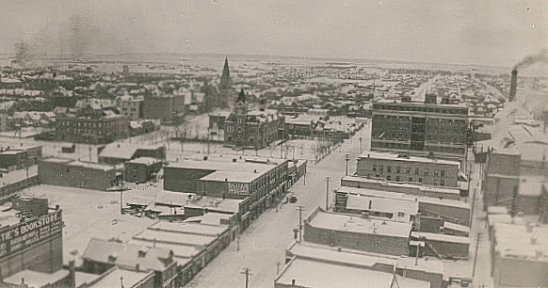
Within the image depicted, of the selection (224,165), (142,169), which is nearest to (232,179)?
(224,165)

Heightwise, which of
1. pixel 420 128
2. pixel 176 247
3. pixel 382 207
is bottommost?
pixel 176 247

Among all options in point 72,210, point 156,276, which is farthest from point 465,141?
point 72,210

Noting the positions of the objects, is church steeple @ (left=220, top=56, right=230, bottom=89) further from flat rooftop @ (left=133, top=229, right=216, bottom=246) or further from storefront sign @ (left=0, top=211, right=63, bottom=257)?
storefront sign @ (left=0, top=211, right=63, bottom=257)

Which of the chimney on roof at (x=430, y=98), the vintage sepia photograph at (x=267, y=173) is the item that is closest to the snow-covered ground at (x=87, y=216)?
the vintage sepia photograph at (x=267, y=173)

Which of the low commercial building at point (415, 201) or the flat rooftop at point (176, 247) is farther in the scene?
the low commercial building at point (415, 201)

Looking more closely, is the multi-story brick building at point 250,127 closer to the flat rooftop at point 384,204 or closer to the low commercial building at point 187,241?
the flat rooftop at point 384,204

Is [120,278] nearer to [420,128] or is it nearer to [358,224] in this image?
[358,224]

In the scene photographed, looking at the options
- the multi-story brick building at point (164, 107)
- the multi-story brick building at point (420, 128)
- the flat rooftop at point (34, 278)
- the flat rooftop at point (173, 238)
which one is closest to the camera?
the flat rooftop at point (34, 278)

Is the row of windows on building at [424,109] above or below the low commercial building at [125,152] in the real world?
above
